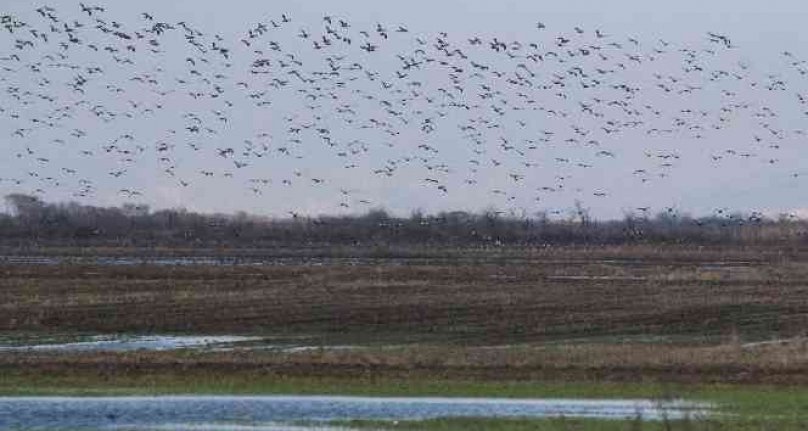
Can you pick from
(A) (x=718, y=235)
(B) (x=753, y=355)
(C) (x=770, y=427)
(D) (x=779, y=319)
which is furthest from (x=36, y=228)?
(C) (x=770, y=427)

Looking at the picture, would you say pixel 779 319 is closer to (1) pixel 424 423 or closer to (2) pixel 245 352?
(2) pixel 245 352

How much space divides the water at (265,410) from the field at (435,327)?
3.69 ft

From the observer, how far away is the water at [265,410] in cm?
2705

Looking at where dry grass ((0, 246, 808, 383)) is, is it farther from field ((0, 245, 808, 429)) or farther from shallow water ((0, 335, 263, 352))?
shallow water ((0, 335, 263, 352))

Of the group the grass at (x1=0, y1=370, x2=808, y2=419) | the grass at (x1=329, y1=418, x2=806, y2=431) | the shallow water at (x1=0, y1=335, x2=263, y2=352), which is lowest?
the grass at (x1=329, y1=418, x2=806, y2=431)

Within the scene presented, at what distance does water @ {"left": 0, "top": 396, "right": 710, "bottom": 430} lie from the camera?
88.7 ft

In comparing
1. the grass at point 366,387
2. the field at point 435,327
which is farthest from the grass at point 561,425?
the grass at point 366,387

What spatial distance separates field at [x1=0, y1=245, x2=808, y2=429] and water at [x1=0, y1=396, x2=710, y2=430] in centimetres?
113

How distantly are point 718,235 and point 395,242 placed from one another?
31944 mm

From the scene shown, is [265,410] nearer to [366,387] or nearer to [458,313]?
[366,387]

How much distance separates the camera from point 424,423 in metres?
26.6

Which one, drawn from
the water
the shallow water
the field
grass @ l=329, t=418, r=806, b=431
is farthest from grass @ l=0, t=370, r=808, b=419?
the shallow water

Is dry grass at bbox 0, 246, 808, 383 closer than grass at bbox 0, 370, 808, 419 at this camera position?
No

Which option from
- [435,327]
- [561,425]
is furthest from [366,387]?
[435,327]
